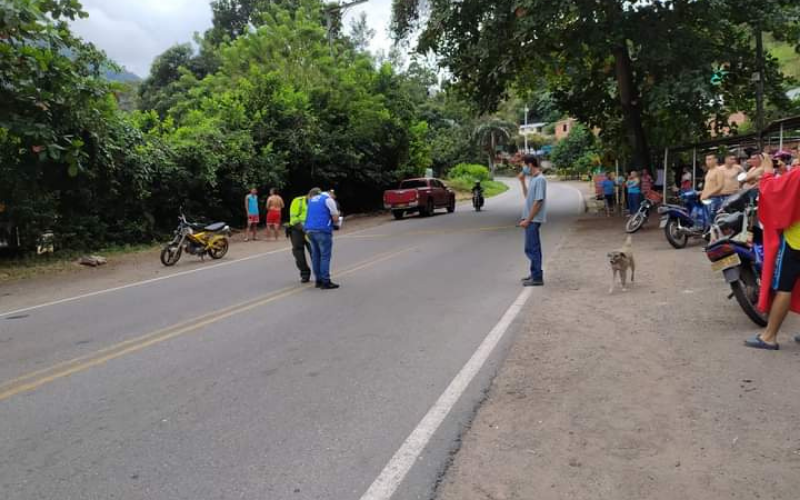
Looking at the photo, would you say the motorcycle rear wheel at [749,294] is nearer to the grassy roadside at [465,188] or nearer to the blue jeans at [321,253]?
the blue jeans at [321,253]

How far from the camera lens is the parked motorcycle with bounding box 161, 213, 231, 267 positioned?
1477 centimetres

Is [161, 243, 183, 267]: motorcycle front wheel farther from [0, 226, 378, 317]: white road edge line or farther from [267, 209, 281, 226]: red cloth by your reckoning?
[267, 209, 281, 226]: red cloth

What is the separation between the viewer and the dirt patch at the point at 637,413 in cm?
345

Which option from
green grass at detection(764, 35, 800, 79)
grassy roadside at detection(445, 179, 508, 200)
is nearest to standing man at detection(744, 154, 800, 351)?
grassy roadside at detection(445, 179, 508, 200)

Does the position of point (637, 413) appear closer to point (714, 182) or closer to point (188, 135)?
point (714, 182)

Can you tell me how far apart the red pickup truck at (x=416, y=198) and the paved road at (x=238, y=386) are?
16540mm

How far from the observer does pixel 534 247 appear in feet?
30.8

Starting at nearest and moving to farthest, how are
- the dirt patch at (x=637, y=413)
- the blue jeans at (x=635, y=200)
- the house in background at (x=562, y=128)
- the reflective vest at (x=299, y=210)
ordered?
the dirt patch at (x=637, y=413), the reflective vest at (x=299, y=210), the blue jeans at (x=635, y=200), the house in background at (x=562, y=128)

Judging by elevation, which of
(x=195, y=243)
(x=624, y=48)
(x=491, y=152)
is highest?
(x=624, y=48)

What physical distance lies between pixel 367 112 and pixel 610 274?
20.6 meters

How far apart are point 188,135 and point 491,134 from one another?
205 ft

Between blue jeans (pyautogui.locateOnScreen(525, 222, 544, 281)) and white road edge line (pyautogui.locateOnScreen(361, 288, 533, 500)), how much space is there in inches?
110

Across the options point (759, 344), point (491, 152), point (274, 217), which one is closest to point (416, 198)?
point (274, 217)

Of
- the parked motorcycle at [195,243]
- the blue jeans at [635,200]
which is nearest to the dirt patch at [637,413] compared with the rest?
the parked motorcycle at [195,243]
